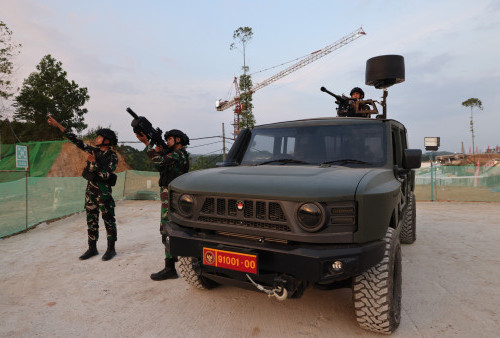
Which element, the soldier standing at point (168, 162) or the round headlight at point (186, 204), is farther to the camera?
the soldier standing at point (168, 162)

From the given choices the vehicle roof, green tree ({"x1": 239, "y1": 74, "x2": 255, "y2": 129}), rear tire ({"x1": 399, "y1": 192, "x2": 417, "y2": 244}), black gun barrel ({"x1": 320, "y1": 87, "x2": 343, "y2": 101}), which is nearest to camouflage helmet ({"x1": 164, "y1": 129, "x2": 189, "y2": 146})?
the vehicle roof

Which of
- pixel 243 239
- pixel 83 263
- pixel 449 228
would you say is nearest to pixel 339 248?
pixel 243 239

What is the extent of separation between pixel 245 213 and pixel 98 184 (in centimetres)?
328

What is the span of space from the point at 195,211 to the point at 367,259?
144cm

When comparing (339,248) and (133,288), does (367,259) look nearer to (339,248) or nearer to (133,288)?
(339,248)

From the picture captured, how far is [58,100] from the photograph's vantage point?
3984 centimetres

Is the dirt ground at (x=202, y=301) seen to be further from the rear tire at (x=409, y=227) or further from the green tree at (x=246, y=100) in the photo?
the green tree at (x=246, y=100)

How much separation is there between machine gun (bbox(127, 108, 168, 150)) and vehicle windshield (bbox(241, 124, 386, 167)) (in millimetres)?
1187

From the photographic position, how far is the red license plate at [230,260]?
229 centimetres

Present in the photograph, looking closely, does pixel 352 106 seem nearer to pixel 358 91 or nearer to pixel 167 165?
pixel 358 91

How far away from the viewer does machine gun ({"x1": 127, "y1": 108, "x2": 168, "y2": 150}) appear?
378 centimetres

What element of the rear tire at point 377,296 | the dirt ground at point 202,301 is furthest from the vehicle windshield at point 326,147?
the dirt ground at point 202,301

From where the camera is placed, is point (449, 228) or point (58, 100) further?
point (58, 100)

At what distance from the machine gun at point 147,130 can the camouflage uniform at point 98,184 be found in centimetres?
118
